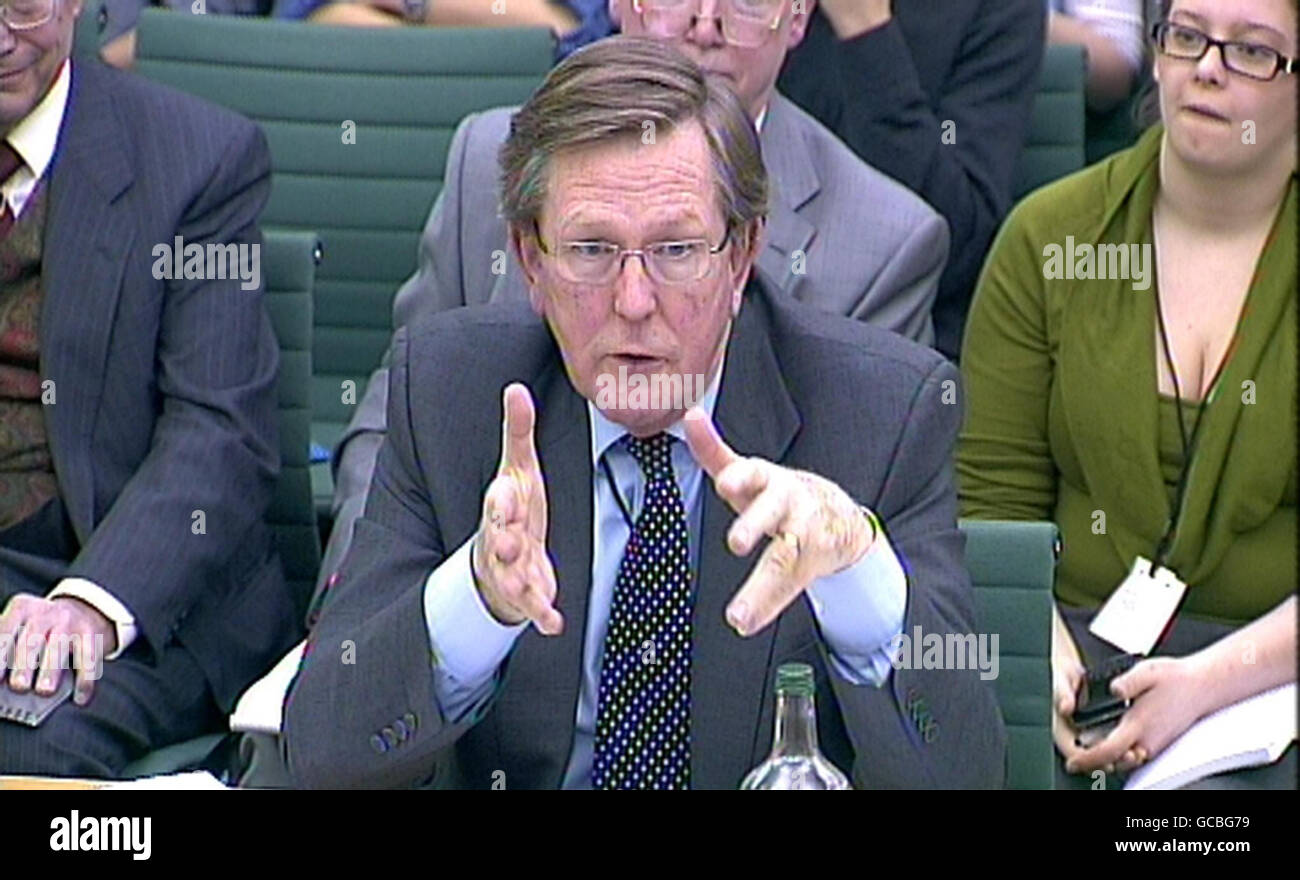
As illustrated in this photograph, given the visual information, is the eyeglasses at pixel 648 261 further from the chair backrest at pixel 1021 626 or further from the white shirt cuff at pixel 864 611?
the chair backrest at pixel 1021 626

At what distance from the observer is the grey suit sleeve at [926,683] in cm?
228

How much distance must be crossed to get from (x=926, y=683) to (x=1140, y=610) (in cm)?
108

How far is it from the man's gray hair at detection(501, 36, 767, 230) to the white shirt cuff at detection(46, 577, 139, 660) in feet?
3.45

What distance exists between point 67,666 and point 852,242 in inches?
47.6

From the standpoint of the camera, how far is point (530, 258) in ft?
8.18

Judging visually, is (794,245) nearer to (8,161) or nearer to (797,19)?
(797,19)

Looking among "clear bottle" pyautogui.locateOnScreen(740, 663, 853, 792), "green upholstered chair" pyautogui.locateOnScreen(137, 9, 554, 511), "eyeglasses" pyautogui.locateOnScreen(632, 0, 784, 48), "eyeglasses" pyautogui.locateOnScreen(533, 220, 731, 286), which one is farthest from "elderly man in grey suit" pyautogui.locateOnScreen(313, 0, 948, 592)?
"clear bottle" pyautogui.locateOnScreen(740, 663, 853, 792)

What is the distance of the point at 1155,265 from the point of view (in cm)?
342

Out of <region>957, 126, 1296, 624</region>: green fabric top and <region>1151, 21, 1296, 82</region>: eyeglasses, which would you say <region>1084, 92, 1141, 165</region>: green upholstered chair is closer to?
<region>957, 126, 1296, 624</region>: green fabric top

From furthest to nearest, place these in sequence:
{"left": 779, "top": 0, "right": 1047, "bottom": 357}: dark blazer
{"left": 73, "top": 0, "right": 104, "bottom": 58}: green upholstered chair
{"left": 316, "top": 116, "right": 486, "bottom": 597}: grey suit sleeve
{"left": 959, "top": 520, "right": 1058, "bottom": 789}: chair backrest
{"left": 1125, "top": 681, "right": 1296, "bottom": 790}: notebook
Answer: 1. {"left": 73, "top": 0, "right": 104, "bottom": 58}: green upholstered chair
2. {"left": 779, "top": 0, "right": 1047, "bottom": 357}: dark blazer
3. {"left": 316, "top": 116, "right": 486, "bottom": 597}: grey suit sleeve
4. {"left": 1125, "top": 681, "right": 1296, "bottom": 790}: notebook
5. {"left": 959, "top": 520, "right": 1058, "bottom": 789}: chair backrest

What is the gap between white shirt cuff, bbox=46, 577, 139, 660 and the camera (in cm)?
327

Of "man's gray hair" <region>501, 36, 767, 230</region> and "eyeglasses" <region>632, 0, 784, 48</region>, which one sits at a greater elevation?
"eyeglasses" <region>632, 0, 784, 48</region>

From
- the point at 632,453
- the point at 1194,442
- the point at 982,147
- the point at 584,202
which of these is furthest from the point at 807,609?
the point at 982,147
